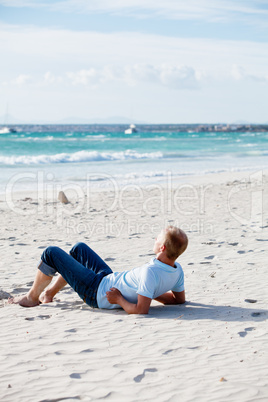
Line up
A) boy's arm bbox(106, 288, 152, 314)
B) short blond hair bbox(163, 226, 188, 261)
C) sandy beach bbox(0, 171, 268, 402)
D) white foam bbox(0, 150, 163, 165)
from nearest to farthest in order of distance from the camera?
1. sandy beach bbox(0, 171, 268, 402)
2. short blond hair bbox(163, 226, 188, 261)
3. boy's arm bbox(106, 288, 152, 314)
4. white foam bbox(0, 150, 163, 165)

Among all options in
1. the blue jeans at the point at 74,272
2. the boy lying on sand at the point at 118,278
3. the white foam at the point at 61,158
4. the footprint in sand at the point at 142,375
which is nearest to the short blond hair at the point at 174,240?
the boy lying on sand at the point at 118,278

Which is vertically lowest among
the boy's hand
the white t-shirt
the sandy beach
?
the sandy beach

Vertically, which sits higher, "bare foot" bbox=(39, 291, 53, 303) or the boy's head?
the boy's head

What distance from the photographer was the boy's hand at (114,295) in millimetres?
4102

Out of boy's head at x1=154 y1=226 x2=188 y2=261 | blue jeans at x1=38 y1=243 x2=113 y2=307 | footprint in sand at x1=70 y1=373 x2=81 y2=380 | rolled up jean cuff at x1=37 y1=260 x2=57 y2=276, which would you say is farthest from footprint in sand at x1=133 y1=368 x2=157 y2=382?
rolled up jean cuff at x1=37 y1=260 x2=57 y2=276

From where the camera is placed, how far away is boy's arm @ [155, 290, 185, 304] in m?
4.41

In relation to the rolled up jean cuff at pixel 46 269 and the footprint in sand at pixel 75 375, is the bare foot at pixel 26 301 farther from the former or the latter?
the footprint in sand at pixel 75 375

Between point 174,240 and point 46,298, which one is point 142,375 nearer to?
point 174,240

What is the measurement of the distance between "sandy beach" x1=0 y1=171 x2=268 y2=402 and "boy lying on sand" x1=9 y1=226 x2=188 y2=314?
0.38 feet

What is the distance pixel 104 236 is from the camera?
8.04 m

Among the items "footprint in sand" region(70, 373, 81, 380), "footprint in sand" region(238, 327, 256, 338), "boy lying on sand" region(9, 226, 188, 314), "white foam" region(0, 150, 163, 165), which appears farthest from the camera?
"white foam" region(0, 150, 163, 165)

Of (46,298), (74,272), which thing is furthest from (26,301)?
(74,272)

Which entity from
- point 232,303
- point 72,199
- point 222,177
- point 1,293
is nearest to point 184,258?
point 232,303

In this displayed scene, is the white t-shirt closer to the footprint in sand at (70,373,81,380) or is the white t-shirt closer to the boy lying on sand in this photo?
the boy lying on sand
